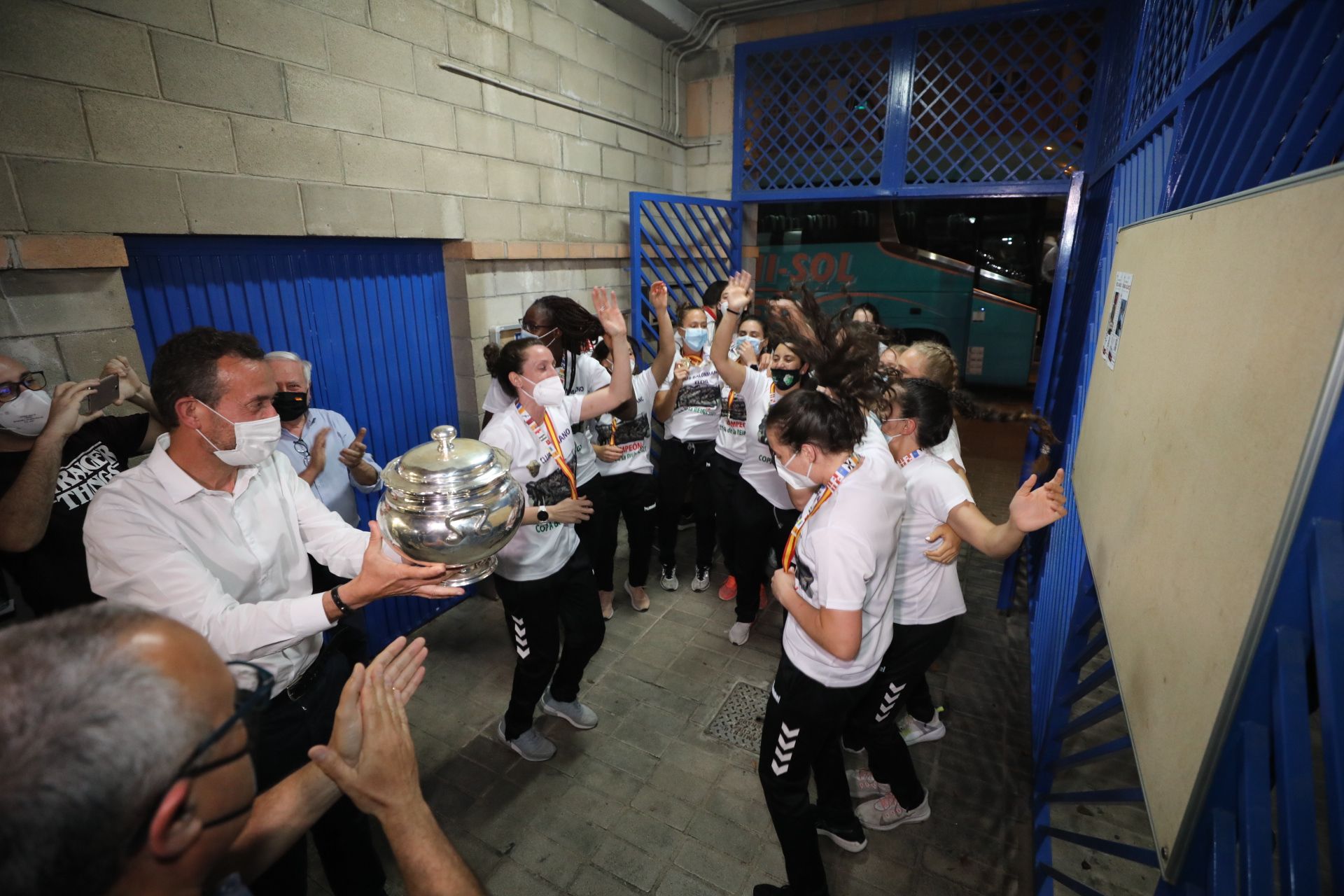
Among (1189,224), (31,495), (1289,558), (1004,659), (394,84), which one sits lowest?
(1004,659)

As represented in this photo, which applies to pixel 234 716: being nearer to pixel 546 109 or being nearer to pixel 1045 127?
pixel 546 109

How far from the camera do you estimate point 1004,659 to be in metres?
3.56

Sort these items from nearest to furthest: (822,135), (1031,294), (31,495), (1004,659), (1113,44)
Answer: (31,495) < (1004,659) < (1113,44) < (822,135) < (1031,294)

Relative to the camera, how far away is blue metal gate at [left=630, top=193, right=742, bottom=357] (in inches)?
201

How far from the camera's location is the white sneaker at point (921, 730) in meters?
2.97

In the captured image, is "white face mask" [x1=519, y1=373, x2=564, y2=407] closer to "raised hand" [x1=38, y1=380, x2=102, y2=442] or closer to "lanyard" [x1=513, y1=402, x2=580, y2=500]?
"lanyard" [x1=513, y1=402, x2=580, y2=500]

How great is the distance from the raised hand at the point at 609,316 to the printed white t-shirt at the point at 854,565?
4.38 feet

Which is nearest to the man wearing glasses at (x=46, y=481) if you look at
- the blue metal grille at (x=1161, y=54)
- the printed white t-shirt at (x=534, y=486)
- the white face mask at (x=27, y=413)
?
the white face mask at (x=27, y=413)

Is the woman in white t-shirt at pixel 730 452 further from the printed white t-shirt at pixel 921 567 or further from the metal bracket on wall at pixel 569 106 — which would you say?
the metal bracket on wall at pixel 569 106

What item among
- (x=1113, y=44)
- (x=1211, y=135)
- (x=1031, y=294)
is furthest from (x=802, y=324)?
(x=1031, y=294)

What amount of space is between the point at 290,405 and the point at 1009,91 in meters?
5.95

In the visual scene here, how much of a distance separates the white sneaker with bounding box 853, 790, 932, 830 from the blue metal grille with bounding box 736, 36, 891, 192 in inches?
200

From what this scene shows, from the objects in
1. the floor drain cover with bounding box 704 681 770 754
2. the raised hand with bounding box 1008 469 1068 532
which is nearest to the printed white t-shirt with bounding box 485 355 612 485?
the floor drain cover with bounding box 704 681 770 754

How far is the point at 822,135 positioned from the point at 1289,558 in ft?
19.7
